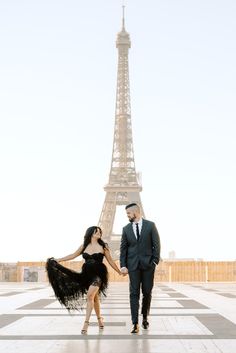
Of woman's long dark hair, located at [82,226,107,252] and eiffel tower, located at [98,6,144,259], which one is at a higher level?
eiffel tower, located at [98,6,144,259]

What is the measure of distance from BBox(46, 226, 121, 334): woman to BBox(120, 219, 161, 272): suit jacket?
0.63 feet

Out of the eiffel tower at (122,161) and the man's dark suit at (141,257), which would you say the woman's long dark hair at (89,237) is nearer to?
the man's dark suit at (141,257)

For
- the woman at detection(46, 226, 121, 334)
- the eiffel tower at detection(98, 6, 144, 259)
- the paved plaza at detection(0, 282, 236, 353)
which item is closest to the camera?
the paved plaza at detection(0, 282, 236, 353)

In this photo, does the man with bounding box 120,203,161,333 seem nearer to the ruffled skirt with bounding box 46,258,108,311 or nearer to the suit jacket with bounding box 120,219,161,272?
the suit jacket with bounding box 120,219,161,272

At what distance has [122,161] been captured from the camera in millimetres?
65188

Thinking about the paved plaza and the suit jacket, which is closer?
the paved plaza

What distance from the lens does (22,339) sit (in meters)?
7.63

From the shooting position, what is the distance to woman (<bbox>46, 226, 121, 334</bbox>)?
8.43 m

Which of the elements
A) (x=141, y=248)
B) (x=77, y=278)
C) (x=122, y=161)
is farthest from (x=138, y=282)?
(x=122, y=161)

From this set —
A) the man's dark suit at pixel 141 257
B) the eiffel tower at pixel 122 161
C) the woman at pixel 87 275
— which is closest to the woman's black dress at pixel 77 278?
the woman at pixel 87 275

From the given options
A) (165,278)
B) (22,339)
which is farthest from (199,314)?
(165,278)

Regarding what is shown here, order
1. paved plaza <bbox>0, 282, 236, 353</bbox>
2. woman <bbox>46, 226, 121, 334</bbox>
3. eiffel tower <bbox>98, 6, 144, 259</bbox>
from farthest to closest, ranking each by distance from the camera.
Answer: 1. eiffel tower <bbox>98, 6, 144, 259</bbox>
2. woman <bbox>46, 226, 121, 334</bbox>
3. paved plaza <bbox>0, 282, 236, 353</bbox>

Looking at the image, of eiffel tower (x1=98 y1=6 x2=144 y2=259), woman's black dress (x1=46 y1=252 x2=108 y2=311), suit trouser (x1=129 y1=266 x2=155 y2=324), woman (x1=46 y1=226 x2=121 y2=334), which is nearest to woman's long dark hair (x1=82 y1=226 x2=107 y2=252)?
woman (x1=46 y1=226 x2=121 y2=334)

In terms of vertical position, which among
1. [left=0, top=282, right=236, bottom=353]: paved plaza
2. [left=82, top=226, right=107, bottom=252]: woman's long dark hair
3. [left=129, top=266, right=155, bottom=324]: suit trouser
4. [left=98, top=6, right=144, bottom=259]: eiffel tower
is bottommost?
[left=0, top=282, right=236, bottom=353]: paved plaza
